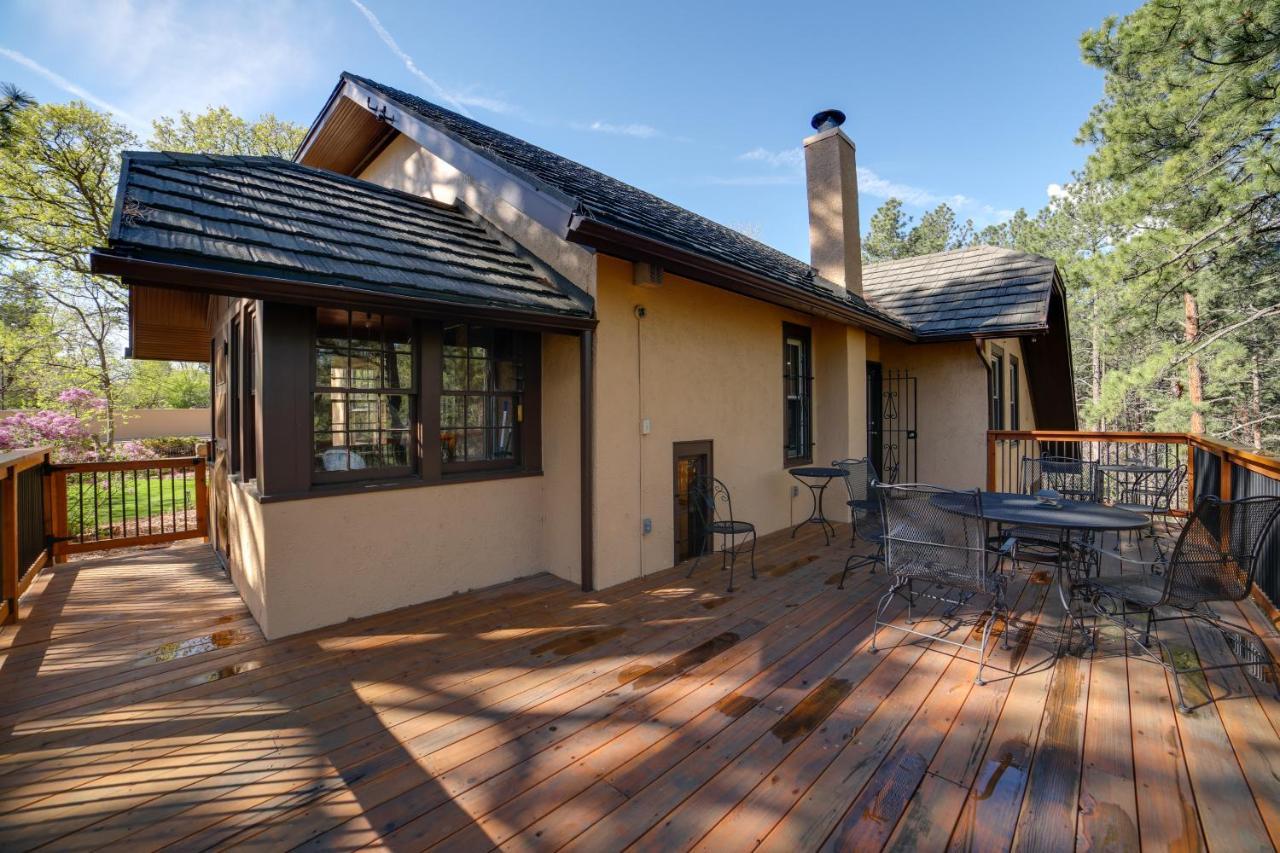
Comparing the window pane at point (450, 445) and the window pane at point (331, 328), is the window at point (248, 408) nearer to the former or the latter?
the window pane at point (331, 328)

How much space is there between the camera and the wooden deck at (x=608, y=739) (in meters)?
2.00

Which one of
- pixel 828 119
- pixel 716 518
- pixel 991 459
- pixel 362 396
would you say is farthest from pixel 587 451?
pixel 828 119

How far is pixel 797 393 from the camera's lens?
7344 mm

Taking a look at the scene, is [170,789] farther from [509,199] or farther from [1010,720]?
[509,199]

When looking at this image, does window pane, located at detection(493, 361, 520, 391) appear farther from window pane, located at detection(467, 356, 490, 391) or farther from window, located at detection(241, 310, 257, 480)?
window, located at detection(241, 310, 257, 480)

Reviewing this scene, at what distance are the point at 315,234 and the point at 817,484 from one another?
250 inches

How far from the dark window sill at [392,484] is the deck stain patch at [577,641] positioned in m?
1.62

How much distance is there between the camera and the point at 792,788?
219cm

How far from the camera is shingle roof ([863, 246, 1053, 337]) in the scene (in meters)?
7.95

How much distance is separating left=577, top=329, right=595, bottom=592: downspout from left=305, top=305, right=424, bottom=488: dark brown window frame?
130 centimetres

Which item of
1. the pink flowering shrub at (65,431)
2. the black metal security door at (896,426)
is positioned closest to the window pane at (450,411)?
the black metal security door at (896,426)

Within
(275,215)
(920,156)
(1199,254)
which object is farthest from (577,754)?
(920,156)

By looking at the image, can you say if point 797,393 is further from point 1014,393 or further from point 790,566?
point 1014,393

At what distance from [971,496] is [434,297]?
3756 millimetres
